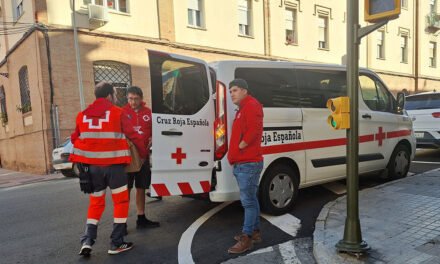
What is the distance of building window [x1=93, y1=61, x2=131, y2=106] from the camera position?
45.8 feet

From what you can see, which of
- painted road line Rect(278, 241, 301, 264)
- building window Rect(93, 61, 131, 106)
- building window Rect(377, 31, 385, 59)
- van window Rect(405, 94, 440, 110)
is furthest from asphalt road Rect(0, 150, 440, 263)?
building window Rect(377, 31, 385, 59)

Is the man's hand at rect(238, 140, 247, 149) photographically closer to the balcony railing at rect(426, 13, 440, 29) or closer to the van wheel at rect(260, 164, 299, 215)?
the van wheel at rect(260, 164, 299, 215)

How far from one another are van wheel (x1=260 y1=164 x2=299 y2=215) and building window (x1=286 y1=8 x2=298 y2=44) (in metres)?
15.7

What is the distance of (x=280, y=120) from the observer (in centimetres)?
487

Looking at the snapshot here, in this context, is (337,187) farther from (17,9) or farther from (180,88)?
(17,9)

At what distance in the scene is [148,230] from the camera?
4.72 metres

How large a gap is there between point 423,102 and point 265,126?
6.83 metres

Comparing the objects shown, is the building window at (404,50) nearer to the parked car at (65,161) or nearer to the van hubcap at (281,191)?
the parked car at (65,161)

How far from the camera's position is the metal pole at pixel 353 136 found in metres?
3.45

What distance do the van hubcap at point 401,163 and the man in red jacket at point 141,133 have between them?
4599mm

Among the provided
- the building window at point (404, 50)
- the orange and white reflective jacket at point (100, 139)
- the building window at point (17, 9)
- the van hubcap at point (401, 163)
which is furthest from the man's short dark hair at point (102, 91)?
the building window at point (404, 50)

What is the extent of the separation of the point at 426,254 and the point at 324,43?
19760mm

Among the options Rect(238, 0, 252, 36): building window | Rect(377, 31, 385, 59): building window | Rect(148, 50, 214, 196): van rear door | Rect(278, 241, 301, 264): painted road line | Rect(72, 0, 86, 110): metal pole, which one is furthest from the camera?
Rect(377, 31, 385, 59): building window

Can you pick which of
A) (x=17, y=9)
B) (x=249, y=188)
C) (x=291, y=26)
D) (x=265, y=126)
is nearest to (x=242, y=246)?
(x=249, y=188)
